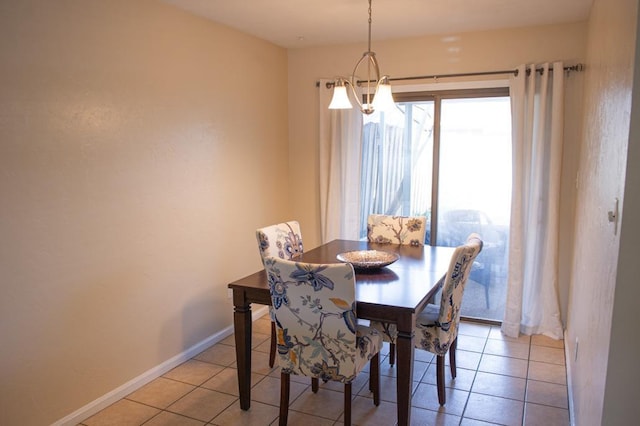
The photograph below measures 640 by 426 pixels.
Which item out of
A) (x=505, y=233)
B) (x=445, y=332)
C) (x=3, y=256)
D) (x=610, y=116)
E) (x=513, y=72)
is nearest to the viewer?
(x=610, y=116)

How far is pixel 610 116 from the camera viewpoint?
1.83m

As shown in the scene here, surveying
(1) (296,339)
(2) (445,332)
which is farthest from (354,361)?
(2) (445,332)

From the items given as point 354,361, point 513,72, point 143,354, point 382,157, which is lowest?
point 143,354

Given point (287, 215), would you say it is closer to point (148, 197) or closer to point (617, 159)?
point (148, 197)

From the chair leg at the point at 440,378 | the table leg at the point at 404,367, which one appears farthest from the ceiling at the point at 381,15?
the chair leg at the point at 440,378

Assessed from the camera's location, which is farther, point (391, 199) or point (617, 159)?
point (391, 199)

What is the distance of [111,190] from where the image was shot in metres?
2.76

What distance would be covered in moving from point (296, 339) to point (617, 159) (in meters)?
1.54

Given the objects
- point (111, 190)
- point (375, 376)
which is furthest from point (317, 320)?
point (111, 190)

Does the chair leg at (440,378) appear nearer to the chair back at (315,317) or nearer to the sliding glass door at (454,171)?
the chair back at (315,317)

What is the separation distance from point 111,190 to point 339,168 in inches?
85.2

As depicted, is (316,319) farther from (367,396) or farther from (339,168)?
(339,168)

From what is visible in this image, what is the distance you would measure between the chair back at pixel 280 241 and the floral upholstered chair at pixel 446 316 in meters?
1.01

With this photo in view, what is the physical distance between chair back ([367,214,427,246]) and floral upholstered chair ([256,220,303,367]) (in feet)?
2.24
